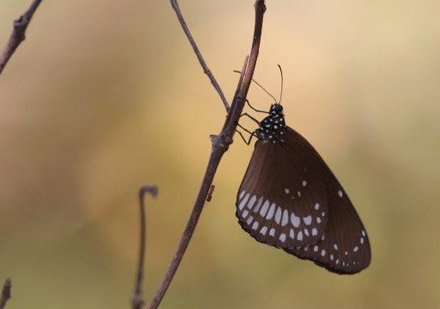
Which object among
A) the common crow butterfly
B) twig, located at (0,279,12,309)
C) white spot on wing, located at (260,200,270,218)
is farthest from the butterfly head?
twig, located at (0,279,12,309)

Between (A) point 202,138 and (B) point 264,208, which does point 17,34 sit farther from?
(A) point 202,138

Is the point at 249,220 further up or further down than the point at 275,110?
further down

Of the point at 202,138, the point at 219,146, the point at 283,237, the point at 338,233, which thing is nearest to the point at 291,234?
the point at 283,237

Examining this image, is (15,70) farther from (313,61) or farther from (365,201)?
(365,201)

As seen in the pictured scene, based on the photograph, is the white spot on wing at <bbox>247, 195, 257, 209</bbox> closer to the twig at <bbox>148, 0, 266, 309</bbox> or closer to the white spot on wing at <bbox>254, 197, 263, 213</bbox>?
the white spot on wing at <bbox>254, 197, 263, 213</bbox>

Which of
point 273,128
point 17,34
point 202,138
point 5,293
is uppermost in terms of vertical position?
point 202,138

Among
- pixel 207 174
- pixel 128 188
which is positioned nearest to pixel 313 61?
pixel 128 188

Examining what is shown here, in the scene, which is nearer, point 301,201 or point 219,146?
point 219,146
